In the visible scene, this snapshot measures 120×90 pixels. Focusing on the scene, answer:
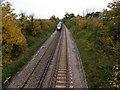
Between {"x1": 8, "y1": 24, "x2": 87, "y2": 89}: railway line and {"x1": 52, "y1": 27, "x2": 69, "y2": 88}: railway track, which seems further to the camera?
{"x1": 8, "y1": 24, "x2": 87, "y2": 89}: railway line

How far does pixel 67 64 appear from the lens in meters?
14.0

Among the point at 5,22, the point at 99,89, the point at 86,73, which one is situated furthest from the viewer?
the point at 86,73

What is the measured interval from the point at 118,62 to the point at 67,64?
19.4 ft

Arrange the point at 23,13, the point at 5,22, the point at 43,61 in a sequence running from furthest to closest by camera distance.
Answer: the point at 23,13 < the point at 43,61 < the point at 5,22

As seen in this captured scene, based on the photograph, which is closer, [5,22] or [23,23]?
[5,22]

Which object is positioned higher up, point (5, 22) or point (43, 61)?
point (5, 22)

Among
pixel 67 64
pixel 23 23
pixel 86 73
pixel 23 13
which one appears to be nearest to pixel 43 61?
pixel 67 64

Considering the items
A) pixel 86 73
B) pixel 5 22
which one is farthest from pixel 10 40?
pixel 86 73

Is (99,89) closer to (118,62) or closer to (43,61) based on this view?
(118,62)

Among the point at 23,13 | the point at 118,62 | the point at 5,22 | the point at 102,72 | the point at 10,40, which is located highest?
the point at 23,13

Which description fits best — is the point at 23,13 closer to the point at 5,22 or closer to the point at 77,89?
the point at 5,22

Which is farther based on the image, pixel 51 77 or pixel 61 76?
pixel 61 76

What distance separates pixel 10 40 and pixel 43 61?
628 centimetres

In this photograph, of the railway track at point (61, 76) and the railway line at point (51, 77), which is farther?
the railway line at point (51, 77)
